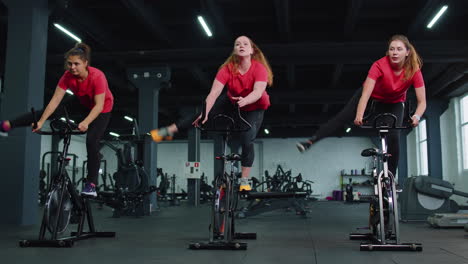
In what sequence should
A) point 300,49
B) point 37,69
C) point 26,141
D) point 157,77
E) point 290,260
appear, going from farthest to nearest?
point 157,77 < point 300,49 < point 37,69 < point 26,141 < point 290,260

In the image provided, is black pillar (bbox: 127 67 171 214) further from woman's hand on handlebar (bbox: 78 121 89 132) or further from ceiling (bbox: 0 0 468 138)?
woman's hand on handlebar (bbox: 78 121 89 132)

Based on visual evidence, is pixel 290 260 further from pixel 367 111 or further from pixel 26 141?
pixel 26 141

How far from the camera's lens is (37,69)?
625cm

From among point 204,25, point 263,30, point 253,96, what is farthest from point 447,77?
point 253,96

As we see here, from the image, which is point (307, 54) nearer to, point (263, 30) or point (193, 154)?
point (263, 30)

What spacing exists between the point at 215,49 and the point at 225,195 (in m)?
6.69

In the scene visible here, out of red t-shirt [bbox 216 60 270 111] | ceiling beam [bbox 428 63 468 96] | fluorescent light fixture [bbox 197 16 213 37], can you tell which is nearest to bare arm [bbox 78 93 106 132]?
red t-shirt [bbox 216 60 270 111]

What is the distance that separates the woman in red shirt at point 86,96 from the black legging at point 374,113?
183 centimetres

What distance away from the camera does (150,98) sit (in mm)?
10281

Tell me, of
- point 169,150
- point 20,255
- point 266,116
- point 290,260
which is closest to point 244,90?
point 290,260

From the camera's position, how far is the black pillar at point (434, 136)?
529 inches

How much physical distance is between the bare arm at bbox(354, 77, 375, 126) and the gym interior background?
0.45 m

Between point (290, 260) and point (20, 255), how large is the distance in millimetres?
1847

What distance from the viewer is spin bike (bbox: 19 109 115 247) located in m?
3.54
